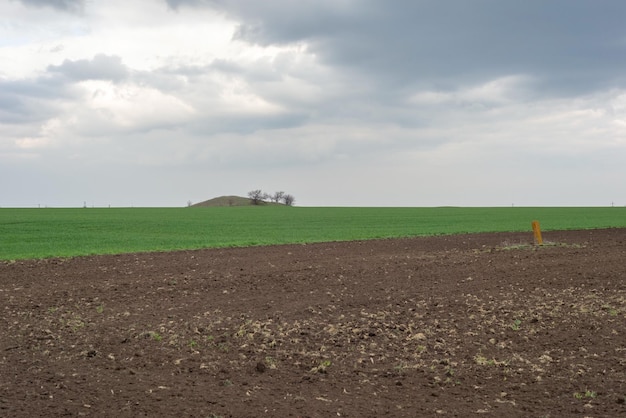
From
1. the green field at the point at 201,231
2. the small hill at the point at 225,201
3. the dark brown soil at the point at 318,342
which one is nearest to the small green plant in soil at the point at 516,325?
the dark brown soil at the point at 318,342

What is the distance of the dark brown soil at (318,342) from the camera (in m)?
6.33

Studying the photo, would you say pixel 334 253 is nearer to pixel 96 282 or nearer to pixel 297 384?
pixel 96 282

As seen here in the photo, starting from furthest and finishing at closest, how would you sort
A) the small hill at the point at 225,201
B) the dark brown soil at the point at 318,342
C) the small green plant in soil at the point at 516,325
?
the small hill at the point at 225,201, the small green plant in soil at the point at 516,325, the dark brown soil at the point at 318,342

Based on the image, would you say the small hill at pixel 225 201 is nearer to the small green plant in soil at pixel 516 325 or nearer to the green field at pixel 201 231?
the green field at pixel 201 231

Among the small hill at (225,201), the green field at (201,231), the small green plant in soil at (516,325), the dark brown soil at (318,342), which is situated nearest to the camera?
the dark brown soil at (318,342)

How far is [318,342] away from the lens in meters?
8.51

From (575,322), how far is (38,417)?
7.48m

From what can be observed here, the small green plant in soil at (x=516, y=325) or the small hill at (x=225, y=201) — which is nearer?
the small green plant in soil at (x=516, y=325)

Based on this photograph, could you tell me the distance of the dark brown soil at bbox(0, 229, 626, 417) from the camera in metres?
6.33

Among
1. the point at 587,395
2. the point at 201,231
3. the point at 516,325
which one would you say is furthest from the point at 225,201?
the point at 587,395

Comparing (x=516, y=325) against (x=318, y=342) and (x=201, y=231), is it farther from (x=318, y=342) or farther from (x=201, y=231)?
(x=201, y=231)

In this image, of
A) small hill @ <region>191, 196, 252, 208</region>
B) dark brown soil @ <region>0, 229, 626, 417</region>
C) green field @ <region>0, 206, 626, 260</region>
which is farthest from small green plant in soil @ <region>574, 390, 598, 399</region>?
small hill @ <region>191, 196, 252, 208</region>

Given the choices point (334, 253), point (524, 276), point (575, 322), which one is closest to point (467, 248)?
point (334, 253)

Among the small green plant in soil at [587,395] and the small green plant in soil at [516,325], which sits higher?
the small green plant in soil at [516,325]
